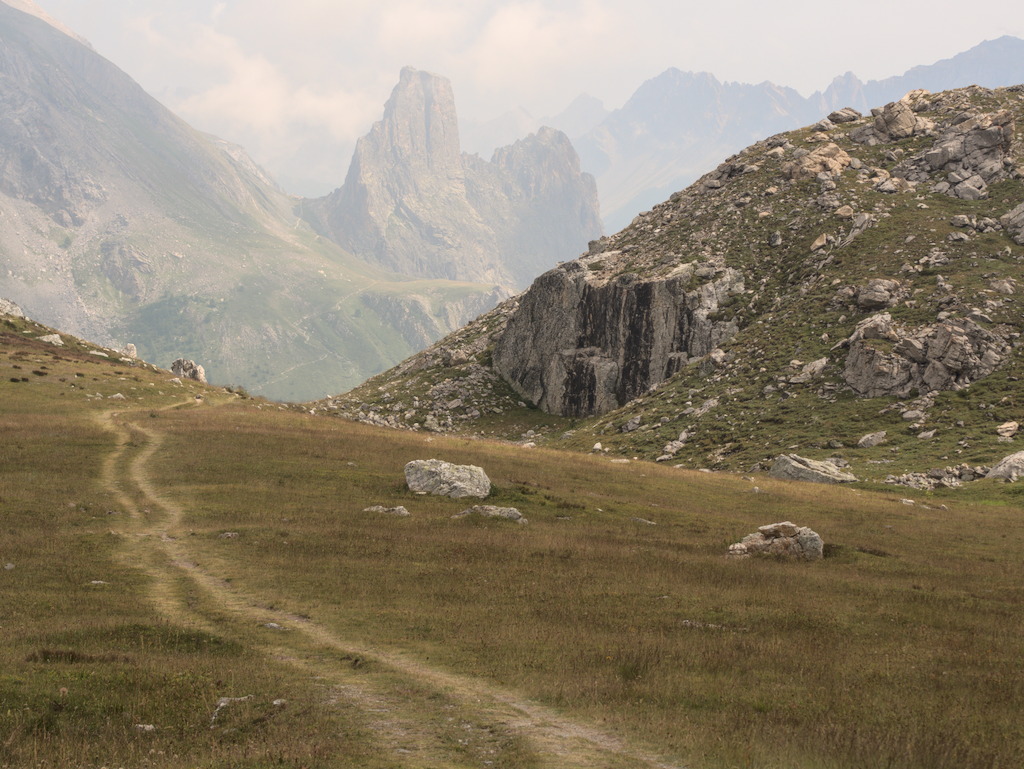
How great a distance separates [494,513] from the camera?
37.6 metres

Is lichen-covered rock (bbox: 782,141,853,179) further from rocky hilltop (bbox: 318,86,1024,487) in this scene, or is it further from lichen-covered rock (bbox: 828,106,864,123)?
lichen-covered rock (bbox: 828,106,864,123)

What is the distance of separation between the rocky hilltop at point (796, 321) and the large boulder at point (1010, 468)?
2568 mm

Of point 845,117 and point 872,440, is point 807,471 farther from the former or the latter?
point 845,117

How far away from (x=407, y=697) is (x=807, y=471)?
51798 mm

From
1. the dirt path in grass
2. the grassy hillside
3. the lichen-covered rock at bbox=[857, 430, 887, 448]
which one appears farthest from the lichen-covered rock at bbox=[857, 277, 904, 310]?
the dirt path in grass

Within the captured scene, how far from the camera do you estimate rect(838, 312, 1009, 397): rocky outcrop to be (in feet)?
230

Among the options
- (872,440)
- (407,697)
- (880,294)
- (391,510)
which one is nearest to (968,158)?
(880,294)

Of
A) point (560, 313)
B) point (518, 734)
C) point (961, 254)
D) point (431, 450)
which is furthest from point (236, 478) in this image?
point (961, 254)

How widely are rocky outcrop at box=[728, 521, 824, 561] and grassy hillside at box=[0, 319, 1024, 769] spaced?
1.28 meters

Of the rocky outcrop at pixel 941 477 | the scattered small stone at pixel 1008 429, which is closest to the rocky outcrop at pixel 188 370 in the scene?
the rocky outcrop at pixel 941 477

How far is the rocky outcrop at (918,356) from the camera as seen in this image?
7000cm

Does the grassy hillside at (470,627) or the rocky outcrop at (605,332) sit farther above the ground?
the rocky outcrop at (605,332)

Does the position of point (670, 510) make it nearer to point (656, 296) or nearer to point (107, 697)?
point (107, 697)

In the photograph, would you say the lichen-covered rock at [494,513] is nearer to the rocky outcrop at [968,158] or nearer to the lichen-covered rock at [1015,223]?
the lichen-covered rock at [1015,223]
